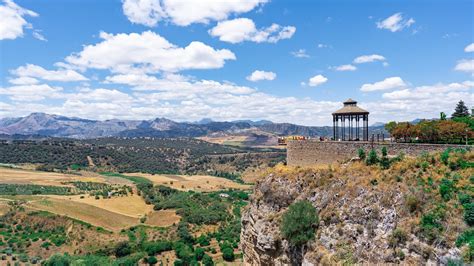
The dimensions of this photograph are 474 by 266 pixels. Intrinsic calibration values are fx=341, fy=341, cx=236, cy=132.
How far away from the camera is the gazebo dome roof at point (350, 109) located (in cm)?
2745

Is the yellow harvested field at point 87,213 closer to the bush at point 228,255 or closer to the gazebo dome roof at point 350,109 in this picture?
the bush at point 228,255

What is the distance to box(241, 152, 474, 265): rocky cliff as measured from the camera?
15984 mm

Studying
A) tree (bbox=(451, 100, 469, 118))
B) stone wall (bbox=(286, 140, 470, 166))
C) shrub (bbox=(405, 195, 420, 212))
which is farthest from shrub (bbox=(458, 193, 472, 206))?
tree (bbox=(451, 100, 469, 118))

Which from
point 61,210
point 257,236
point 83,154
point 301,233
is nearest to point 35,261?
point 61,210

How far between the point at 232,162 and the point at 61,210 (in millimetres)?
103397

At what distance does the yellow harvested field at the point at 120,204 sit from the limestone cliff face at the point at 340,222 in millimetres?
46096

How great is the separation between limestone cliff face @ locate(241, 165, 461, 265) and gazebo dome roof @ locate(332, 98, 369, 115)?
692 centimetres

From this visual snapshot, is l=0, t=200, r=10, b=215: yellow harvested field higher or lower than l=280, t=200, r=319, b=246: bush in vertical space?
lower

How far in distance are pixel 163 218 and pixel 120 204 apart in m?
12.5

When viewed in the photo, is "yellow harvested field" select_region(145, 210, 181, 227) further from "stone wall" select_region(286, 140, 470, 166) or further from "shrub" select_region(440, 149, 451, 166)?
"shrub" select_region(440, 149, 451, 166)

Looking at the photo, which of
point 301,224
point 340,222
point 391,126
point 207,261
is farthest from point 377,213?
point 207,261

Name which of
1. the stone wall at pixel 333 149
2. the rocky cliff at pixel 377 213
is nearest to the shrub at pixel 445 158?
the rocky cliff at pixel 377 213

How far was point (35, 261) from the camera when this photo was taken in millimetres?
39219

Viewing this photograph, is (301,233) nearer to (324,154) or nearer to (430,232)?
(430,232)
